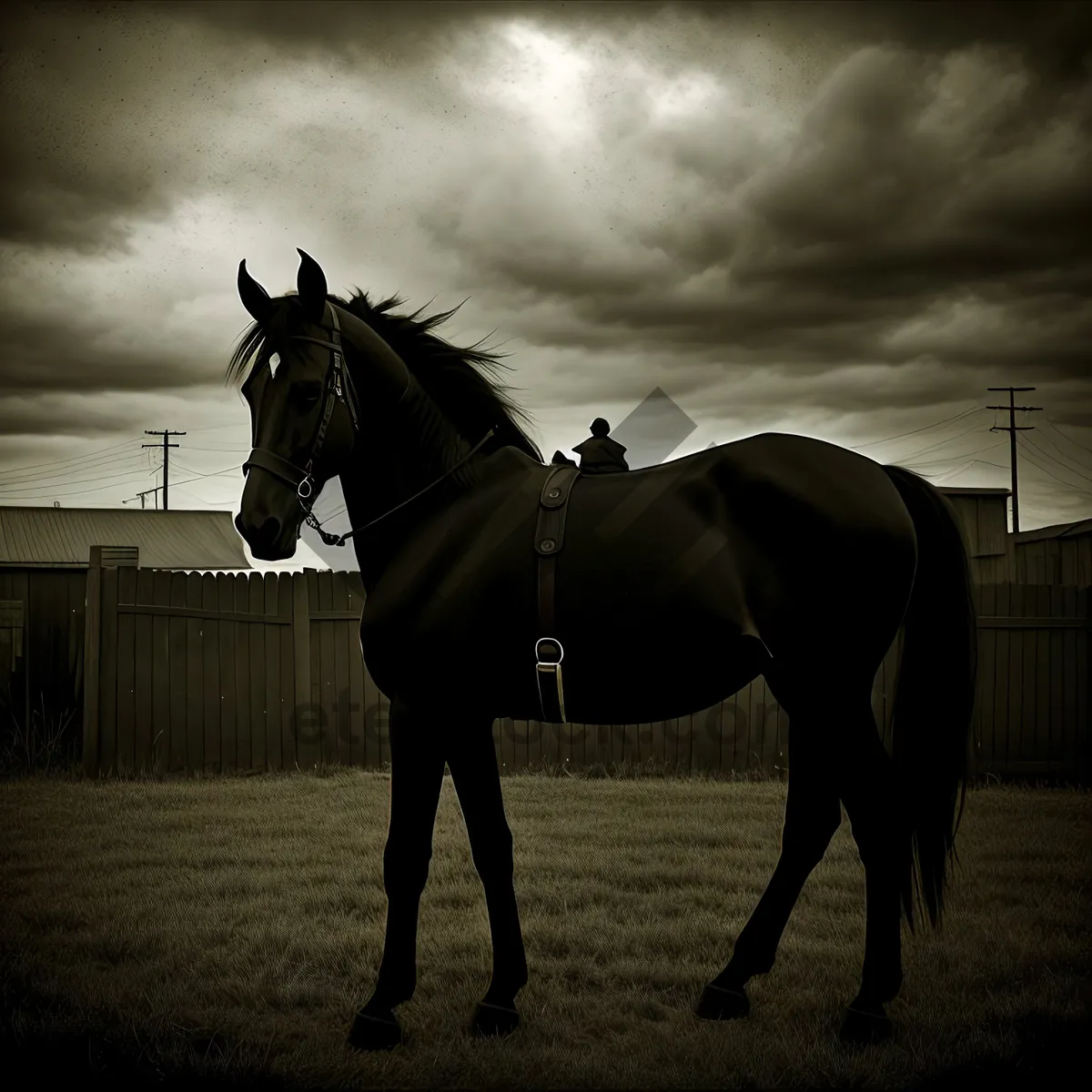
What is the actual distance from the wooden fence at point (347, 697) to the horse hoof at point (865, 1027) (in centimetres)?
561

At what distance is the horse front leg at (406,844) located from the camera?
3.53m

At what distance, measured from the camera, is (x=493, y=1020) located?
3.55 m

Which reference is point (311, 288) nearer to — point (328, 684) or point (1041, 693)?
point (328, 684)

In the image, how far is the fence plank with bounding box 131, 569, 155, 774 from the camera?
8.99 metres

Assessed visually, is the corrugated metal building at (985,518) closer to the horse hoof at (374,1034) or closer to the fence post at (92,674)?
the fence post at (92,674)

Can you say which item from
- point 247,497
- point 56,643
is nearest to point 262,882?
point 247,497

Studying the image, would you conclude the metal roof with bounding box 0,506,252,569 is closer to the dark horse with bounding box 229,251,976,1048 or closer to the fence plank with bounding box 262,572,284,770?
the fence plank with bounding box 262,572,284,770

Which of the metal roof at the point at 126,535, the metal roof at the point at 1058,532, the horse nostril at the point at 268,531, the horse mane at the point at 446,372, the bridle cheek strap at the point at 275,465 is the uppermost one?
the metal roof at the point at 126,535

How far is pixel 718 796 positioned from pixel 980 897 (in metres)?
3.04

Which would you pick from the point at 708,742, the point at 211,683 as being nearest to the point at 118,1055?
the point at 211,683

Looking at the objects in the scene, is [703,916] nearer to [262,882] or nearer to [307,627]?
[262,882]

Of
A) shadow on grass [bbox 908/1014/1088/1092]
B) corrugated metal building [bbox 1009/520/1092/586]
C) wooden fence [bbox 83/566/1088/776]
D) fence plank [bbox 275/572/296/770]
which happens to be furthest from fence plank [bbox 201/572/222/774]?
corrugated metal building [bbox 1009/520/1092/586]

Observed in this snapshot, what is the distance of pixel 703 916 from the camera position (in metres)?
4.79

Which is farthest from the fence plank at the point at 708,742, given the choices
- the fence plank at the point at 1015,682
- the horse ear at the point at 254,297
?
the horse ear at the point at 254,297
